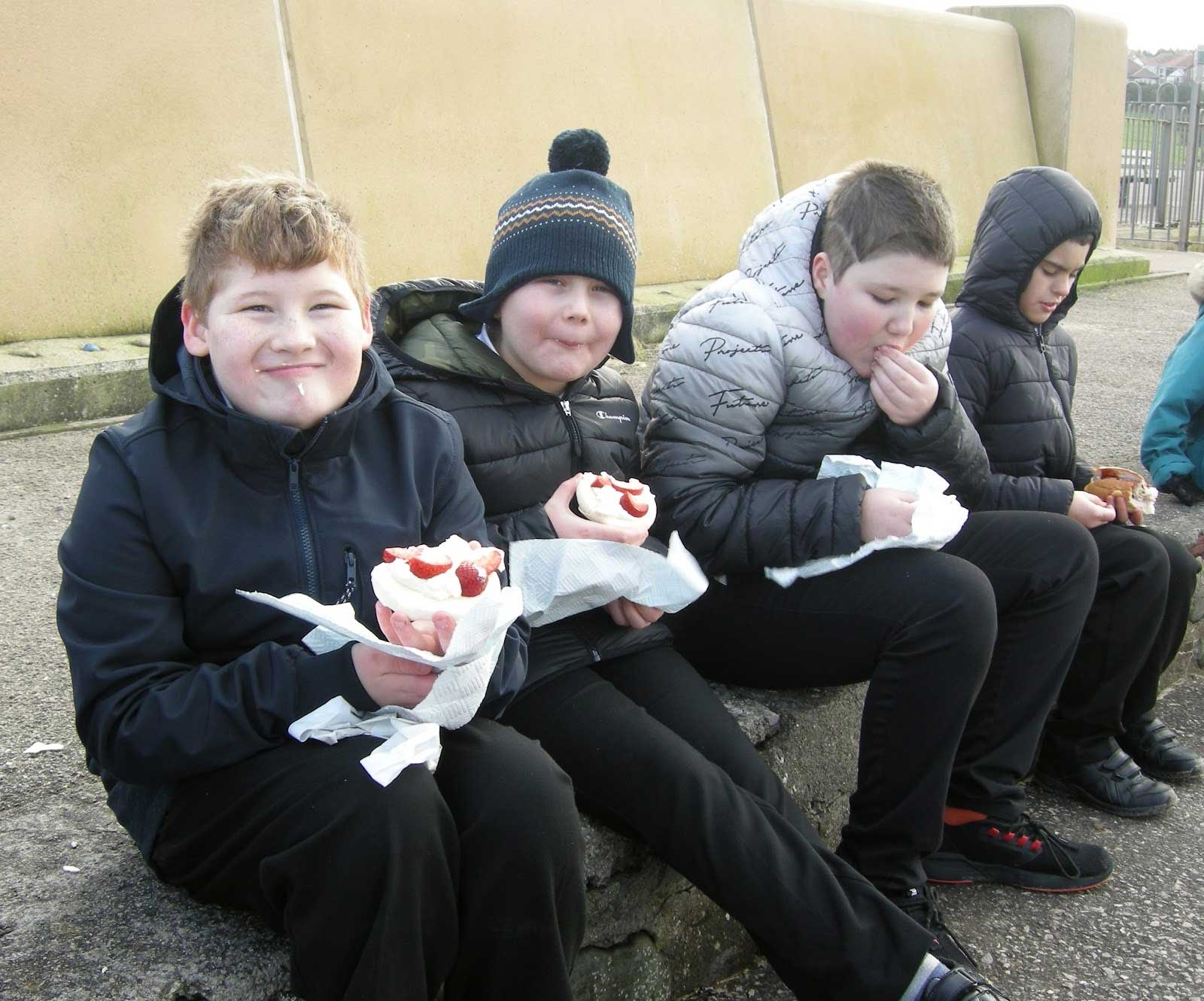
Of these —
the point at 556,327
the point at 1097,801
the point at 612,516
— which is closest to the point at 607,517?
the point at 612,516

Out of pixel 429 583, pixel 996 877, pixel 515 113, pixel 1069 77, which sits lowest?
pixel 996 877

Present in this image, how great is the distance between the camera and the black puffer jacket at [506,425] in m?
2.27

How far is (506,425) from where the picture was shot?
7.61 ft

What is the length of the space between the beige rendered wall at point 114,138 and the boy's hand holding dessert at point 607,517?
8.99 ft

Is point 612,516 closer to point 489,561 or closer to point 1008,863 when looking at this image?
point 489,561

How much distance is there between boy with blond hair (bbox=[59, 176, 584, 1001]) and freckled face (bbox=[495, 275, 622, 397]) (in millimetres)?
423

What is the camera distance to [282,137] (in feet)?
15.8

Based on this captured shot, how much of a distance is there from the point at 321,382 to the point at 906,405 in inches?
48.9

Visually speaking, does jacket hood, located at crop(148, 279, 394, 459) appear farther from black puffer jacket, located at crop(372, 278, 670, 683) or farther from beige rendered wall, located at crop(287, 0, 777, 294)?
beige rendered wall, located at crop(287, 0, 777, 294)

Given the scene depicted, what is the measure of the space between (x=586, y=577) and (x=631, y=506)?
16 cm

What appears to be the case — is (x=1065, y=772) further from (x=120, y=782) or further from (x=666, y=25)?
(x=666, y=25)

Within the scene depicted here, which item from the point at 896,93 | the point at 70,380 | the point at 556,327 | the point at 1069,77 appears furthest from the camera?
the point at 1069,77

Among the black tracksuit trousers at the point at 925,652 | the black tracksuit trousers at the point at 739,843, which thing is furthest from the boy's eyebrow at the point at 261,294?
the black tracksuit trousers at the point at 925,652

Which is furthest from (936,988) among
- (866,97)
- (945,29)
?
(945,29)
